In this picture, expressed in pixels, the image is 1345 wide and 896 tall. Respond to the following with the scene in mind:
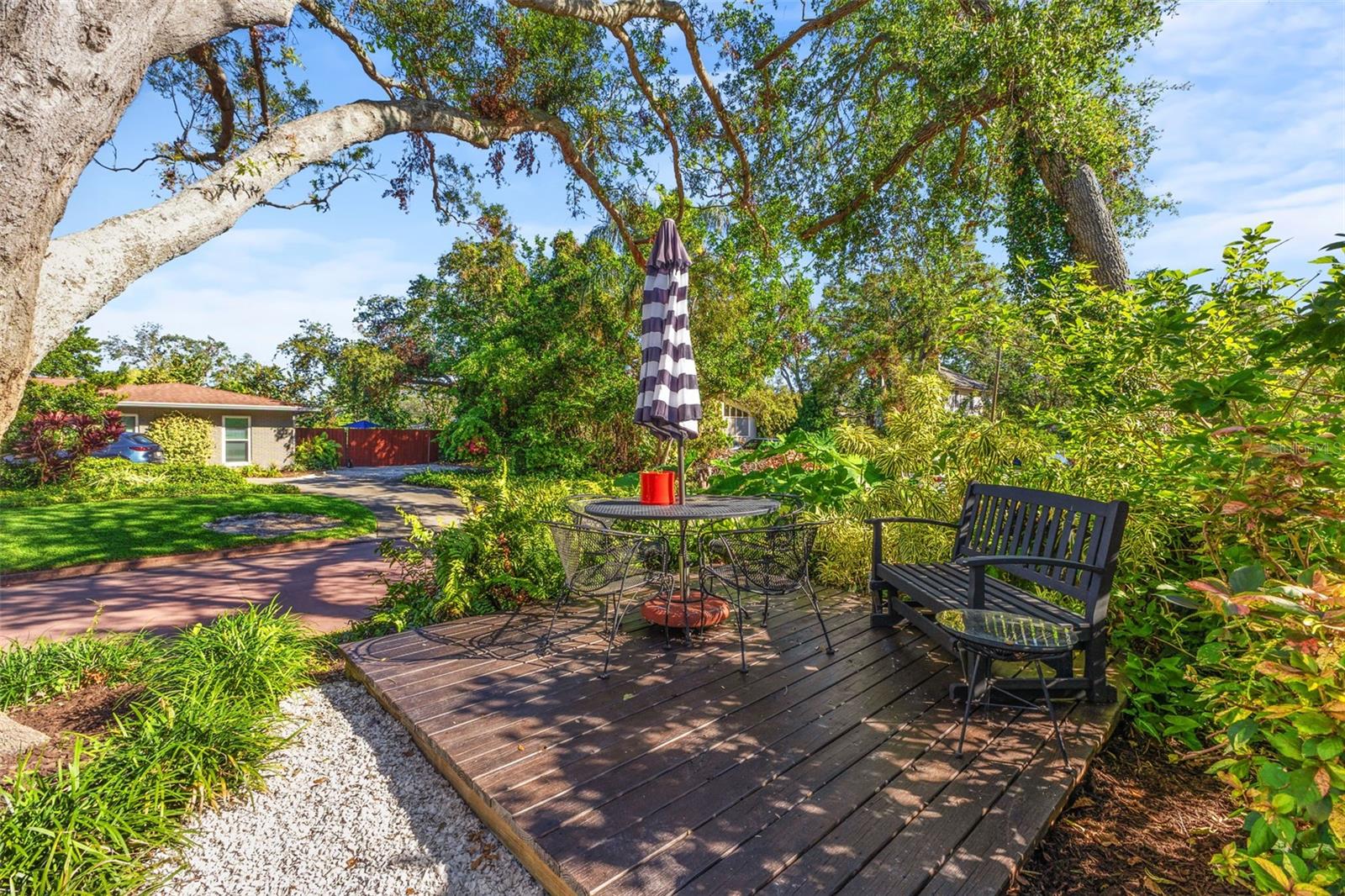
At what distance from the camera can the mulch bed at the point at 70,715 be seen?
270 cm

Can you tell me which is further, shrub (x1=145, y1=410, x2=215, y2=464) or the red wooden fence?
the red wooden fence

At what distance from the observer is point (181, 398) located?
64.4ft

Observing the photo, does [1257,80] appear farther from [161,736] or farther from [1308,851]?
[161,736]

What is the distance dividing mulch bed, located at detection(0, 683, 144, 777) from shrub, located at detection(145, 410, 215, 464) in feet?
56.4

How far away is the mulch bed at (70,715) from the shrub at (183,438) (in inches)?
677

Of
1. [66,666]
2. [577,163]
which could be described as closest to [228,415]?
[577,163]

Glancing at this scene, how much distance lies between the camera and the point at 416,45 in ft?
20.7

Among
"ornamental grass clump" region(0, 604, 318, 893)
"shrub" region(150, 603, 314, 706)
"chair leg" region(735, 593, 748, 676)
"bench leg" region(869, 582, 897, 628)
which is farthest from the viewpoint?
"bench leg" region(869, 582, 897, 628)

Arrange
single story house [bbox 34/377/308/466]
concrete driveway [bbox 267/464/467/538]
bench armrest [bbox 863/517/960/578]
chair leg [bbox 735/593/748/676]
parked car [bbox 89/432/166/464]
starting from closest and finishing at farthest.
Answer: chair leg [bbox 735/593/748/676], bench armrest [bbox 863/517/960/578], concrete driveway [bbox 267/464/467/538], parked car [bbox 89/432/166/464], single story house [bbox 34/377/308/466]

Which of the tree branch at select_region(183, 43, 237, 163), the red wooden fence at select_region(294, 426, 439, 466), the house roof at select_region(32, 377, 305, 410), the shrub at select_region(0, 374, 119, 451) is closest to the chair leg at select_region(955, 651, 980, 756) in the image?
the tree branch at select_region(183, 43, 237, 163)

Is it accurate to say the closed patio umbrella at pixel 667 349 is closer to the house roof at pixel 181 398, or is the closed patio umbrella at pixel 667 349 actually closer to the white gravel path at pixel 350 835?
the white gravel path at pixel 350 835

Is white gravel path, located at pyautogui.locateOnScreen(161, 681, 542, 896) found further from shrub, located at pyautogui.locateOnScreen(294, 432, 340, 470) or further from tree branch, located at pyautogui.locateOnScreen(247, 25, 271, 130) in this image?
shrub, located at pyautogui.locateOnScreen(294, 432, 340, 470)

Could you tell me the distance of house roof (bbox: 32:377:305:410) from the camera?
18.9 m

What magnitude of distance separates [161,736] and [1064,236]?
28.5ft
